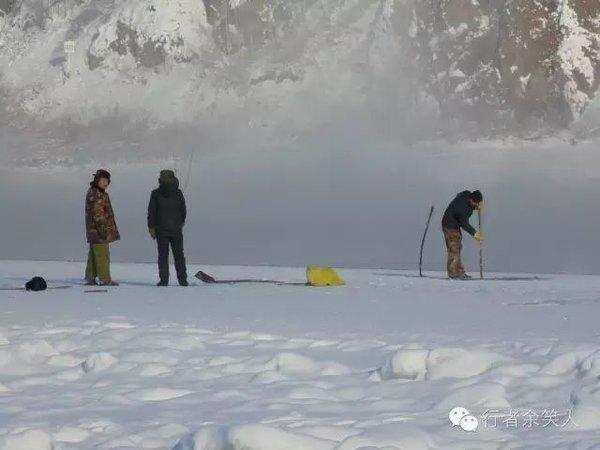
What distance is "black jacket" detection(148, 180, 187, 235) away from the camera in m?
15.3

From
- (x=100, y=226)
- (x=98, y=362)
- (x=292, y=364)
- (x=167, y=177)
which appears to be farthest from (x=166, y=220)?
(x=292, y=364)

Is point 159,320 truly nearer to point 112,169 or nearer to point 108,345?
point 108,345

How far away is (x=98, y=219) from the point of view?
15398mm

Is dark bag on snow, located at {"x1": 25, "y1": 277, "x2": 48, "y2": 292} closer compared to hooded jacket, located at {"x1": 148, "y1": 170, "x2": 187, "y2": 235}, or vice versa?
dark bag on snow, located at {"x1": 25, "y1": 277, "x2": 48, "y2": 292}

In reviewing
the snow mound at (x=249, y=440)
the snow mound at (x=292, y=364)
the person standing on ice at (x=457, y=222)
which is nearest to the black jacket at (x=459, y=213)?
the person standing on ice at (x=457, y=222)

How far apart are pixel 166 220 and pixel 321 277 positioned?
252 centimetres

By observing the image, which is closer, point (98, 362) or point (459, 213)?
point (98, 362)

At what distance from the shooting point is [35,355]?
7.10m

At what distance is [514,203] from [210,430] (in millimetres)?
182321

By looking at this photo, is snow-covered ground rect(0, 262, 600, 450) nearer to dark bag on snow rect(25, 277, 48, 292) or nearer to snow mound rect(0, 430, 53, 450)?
snow mound rect(0, 430, 53, 450)

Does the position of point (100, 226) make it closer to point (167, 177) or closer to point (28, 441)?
point (167, 177)

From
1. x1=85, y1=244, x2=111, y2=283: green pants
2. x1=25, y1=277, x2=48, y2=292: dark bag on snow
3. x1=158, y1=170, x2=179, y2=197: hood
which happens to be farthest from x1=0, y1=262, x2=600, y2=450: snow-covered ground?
x1=158, y1=170, x2=179, y2=197: hood

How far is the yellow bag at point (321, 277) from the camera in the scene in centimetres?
1609

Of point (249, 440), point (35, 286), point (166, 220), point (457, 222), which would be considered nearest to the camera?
point (249, 440)
